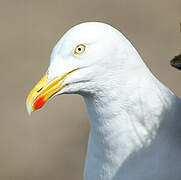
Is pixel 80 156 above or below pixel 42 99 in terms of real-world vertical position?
below

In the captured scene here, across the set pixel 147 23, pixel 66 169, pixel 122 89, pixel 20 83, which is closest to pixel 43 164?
pixel 66 169

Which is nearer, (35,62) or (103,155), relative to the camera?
(103,155)

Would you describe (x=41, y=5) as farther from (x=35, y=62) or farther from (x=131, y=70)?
(x=131, y=70)

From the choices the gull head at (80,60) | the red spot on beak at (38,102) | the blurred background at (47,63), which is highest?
the gull head at (80,60)

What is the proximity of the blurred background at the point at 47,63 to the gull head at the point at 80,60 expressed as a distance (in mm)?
2405

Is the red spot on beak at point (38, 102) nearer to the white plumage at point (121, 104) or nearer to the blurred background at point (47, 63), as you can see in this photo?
the white plumage at point (121, 104)

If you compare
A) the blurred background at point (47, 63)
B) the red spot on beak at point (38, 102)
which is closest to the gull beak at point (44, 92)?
the red spot on beak at point (38, 102)

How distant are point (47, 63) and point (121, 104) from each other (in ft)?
10.4

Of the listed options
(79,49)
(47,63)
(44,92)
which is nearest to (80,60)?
(79,49)

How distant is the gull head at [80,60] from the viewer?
6.33ft

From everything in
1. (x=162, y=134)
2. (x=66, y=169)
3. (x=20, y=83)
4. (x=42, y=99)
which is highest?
(x=42, y=99)

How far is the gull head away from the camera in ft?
6.33

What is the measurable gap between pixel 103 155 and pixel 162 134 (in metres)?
0.29

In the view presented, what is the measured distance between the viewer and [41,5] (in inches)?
225
